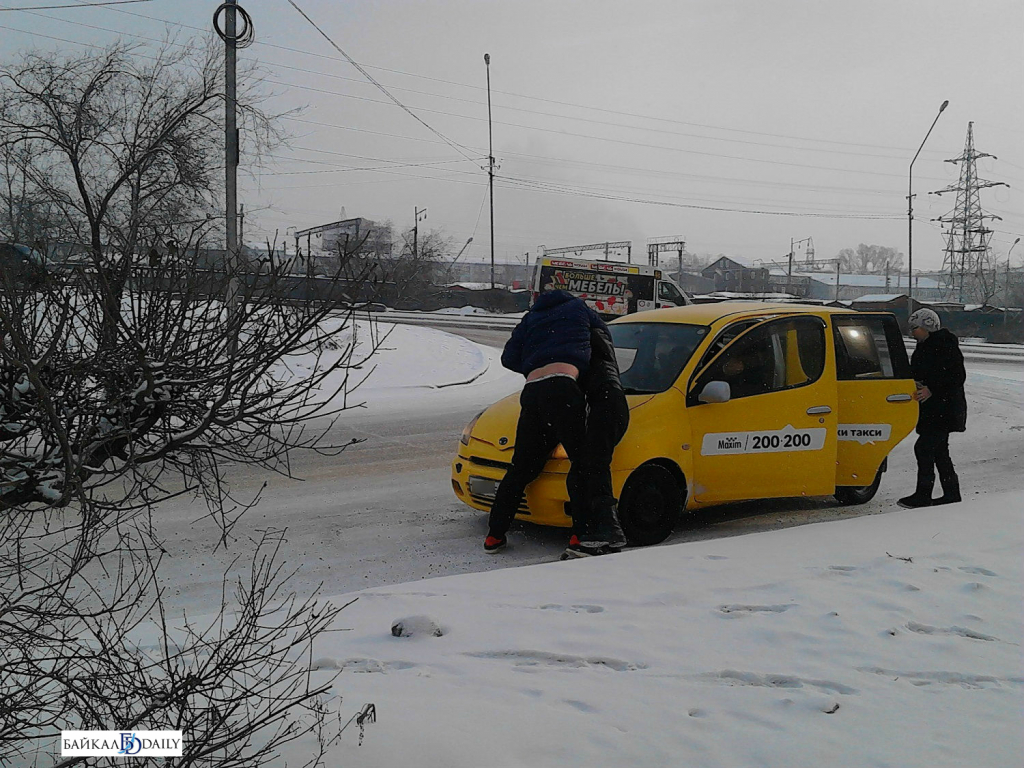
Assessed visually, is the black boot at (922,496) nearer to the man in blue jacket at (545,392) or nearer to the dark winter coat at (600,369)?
the dark winter coat at (600,369)

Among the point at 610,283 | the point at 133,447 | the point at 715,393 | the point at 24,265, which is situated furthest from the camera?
the point at 610,283

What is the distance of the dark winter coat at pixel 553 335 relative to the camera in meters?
5.64

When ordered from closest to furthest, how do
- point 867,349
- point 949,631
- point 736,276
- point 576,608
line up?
point 949,631 < point 576,608 < point 867,349 < point 736,276

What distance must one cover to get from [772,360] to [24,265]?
5206mm

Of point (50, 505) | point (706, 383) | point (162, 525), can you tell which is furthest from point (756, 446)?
point (50, 505)

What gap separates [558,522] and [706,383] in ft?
5.16

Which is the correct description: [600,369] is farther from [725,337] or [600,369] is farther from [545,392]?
[725,337]

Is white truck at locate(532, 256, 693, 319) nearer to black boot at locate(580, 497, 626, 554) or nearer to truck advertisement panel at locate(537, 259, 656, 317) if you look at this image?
truck advertisement panel at locate(537, 259, 656, 317)

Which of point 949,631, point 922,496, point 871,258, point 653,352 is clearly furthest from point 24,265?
point 871,258

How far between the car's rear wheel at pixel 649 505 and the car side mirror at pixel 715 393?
617 millimetres

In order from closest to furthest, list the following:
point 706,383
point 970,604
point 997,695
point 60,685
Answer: point 60,685, point 997,695, point 970,604, point 706,383

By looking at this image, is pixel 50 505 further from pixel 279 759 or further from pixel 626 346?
pixel 626 346

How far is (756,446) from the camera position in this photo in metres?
6.35

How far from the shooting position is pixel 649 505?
5.88 metres
